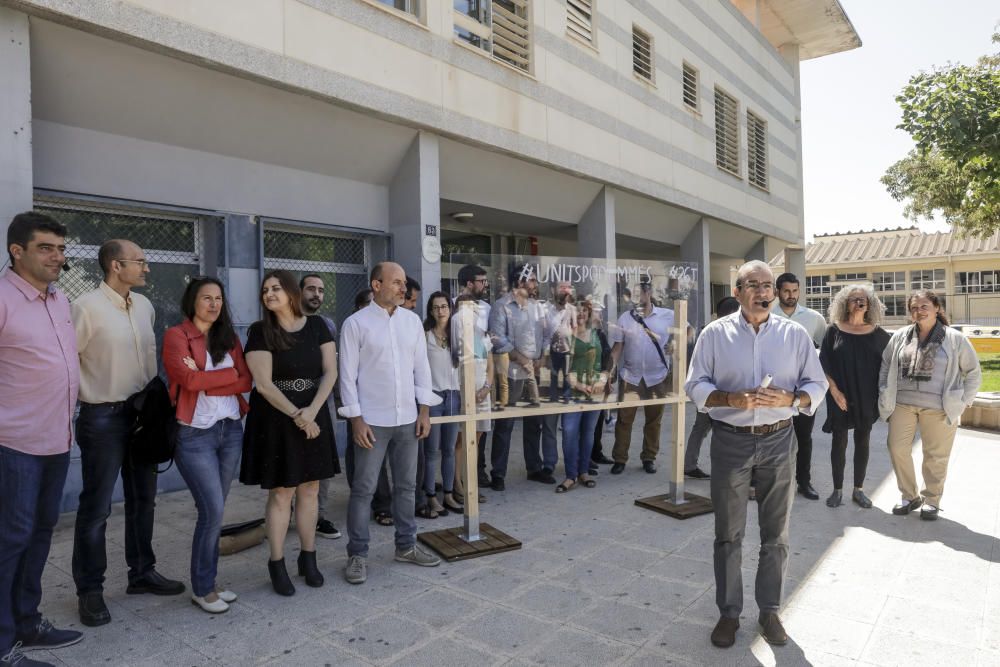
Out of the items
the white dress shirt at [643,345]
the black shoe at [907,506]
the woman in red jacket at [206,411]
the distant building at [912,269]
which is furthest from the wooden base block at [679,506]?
the distant building at [912,269]

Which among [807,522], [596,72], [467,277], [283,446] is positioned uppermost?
[596,72]

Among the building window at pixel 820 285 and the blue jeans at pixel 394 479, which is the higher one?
the building window at pixel 820 285

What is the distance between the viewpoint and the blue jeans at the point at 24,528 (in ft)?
9.75

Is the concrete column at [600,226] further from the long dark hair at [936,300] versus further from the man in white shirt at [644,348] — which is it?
the long dark hair at [936,300]

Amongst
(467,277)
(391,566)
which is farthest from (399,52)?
(391,566)

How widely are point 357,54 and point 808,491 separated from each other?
6139 millimetres

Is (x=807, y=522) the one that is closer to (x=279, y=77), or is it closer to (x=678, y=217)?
(x=279, y=77)

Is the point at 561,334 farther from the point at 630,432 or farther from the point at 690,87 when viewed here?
the point at 690,87

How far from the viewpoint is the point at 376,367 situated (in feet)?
13.5

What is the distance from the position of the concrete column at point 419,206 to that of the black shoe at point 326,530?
Answer: 329cm

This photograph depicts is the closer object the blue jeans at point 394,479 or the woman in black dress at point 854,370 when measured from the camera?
the blue jeans at point 394,479

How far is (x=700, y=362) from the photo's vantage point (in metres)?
3.49

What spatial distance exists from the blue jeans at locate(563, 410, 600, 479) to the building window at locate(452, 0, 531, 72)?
16.2ft

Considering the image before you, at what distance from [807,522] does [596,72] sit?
7548 mm
